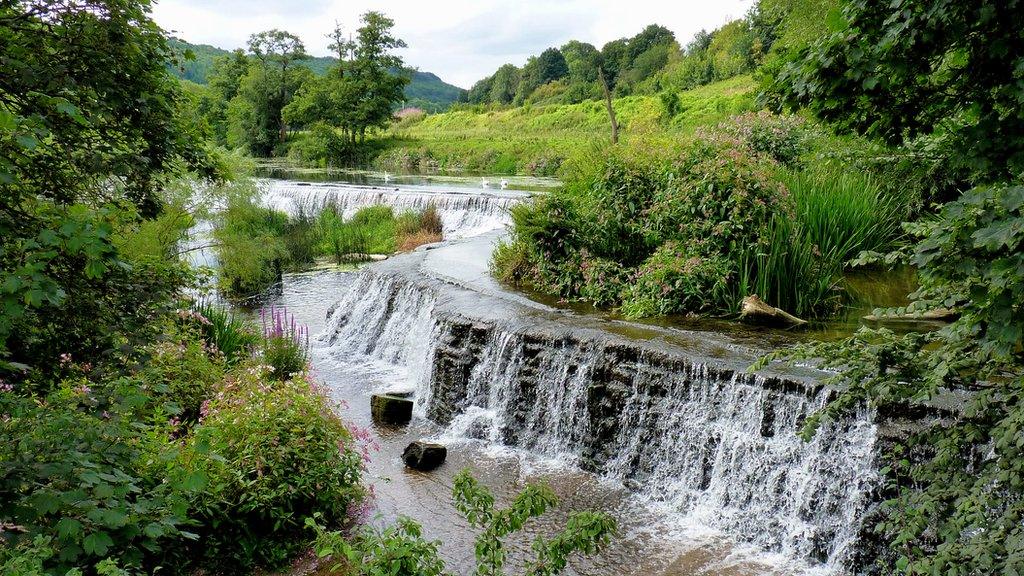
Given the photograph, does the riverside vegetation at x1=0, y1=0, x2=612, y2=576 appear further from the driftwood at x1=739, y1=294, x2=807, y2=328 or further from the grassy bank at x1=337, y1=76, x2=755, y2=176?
the grassy bank at x1=337, y1=76, x2=755, y2=176

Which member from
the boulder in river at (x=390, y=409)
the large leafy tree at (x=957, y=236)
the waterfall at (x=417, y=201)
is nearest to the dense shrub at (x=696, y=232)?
the boulder in river at (x=390, y=409)

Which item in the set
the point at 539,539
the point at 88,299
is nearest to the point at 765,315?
the point at 539,539

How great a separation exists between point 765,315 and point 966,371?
5071 mm

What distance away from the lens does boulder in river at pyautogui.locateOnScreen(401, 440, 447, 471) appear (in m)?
6.80

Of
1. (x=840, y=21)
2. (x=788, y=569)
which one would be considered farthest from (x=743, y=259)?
(x=840, y=21)

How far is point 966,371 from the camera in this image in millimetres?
2541

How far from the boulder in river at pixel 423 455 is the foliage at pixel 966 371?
4.62 metres

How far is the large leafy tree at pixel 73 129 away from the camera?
255 cm

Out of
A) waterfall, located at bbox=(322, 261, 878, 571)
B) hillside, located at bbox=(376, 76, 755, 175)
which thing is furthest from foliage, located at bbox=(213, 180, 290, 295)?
hillside, located at bbox=(376, 76, 755, 175)

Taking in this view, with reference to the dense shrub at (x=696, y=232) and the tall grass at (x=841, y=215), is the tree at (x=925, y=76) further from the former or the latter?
the tall grass at (x=841, y=215)

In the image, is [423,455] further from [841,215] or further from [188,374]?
[841,215]

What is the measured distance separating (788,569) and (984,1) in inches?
172

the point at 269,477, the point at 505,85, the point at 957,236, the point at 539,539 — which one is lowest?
the point at 269,477

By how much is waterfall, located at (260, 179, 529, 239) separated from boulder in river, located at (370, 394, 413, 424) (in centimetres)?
859
